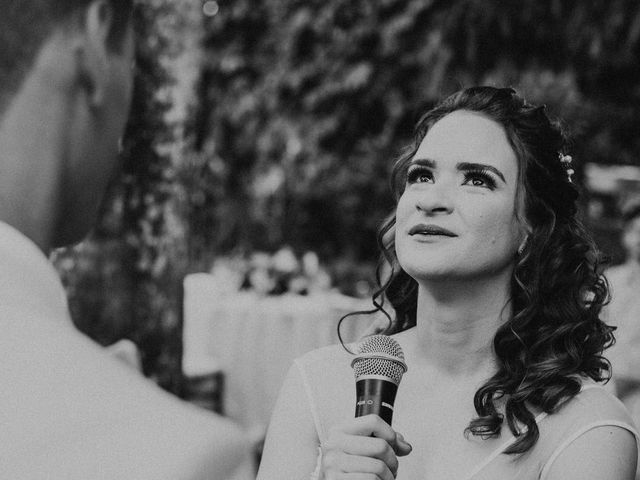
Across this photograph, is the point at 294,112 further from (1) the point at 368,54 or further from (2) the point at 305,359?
(2) the point at 305,359

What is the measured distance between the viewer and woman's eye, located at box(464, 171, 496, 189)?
2057 mm

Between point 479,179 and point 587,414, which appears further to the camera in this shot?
point 479,179

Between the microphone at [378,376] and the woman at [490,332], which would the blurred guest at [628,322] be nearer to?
the woman at [490,332]

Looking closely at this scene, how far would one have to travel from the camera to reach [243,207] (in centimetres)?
730

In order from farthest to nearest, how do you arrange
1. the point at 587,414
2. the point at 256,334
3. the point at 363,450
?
the point at 256,334 → the point at 587,414 → the point at 363,450

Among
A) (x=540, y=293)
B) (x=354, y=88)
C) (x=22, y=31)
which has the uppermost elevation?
(x=22, y=31)

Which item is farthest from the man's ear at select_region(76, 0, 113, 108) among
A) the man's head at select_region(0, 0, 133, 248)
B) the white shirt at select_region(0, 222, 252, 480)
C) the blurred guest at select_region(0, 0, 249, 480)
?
the white shirt at select_region(0, 222, 252, 480)

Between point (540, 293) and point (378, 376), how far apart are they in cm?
80

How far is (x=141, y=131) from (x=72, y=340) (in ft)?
6.07

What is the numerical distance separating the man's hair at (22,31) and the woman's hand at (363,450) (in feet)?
2.94

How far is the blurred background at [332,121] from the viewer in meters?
5.76

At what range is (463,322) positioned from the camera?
2092 mm

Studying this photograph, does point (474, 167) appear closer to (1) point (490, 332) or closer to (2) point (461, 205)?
(2) point (461, 205)

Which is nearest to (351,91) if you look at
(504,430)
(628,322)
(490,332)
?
(628,322)
